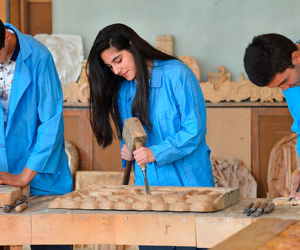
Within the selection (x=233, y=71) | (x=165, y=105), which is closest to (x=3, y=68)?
(x=165, y=105)

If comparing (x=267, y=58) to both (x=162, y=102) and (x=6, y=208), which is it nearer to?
(x=162, y=102)

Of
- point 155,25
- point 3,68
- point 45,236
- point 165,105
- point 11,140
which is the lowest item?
point 45,236

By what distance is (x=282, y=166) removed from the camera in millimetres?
4812

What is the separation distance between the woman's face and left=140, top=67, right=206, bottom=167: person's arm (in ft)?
0.87

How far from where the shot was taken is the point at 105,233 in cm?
227

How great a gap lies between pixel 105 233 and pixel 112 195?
0.33 meters

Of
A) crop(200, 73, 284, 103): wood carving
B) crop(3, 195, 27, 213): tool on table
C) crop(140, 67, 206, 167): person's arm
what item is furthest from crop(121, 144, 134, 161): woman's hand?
crop(200, 73, 284, 103): wood carving

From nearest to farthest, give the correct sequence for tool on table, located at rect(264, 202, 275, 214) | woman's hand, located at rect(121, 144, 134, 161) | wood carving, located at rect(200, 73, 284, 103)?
tool on table, located at rect(264, 202, 275, 214) → woman's hand, located at rect(121, 144, 134, 161) → wood carving, located at rect(200, 73, 284, 103)

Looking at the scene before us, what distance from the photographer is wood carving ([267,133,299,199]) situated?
4746 millimetres

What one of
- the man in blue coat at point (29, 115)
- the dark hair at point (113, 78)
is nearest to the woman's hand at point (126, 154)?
the dark hair at point (113, 78)

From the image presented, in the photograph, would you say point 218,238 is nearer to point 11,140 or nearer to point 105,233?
point 105,233

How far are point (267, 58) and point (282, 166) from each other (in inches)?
103

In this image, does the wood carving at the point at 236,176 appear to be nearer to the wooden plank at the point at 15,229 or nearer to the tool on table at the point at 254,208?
the tool on table at the point at 254,208

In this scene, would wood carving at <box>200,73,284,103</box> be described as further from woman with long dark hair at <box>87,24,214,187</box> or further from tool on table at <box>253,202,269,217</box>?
tool on table at <box>253,202,269,217</box>
